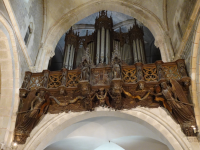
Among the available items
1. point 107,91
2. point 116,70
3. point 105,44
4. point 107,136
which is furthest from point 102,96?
point 105,44

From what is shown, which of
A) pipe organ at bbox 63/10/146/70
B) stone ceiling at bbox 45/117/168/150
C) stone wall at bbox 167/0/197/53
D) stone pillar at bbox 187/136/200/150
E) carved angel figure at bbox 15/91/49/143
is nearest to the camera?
stone pillar at bbox 187/136/200/150

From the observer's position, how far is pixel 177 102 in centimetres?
465

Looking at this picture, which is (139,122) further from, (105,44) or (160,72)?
(105,44)

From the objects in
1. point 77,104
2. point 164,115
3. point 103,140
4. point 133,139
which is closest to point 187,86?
point 164,115

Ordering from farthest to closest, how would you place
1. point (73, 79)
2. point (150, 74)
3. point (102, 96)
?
point (73, 79) < point (150, 74) < point (102, 96)

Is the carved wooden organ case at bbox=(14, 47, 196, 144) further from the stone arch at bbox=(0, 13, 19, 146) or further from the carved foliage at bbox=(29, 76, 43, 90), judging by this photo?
the stone arch at bbox=(0, 13, 19, 146)

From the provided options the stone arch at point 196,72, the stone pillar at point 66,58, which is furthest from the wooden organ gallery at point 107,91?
the stone pillar at point 66,58

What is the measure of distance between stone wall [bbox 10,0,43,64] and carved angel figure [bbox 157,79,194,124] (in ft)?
14.3

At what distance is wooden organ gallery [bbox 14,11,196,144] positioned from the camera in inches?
187

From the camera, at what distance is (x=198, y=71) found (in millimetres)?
4574

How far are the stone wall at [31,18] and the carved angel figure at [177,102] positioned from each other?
14.3 feet

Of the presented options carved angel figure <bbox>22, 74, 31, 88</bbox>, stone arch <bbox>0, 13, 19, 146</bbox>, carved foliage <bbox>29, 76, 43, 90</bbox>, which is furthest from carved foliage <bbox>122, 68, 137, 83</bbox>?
stone arch <bbox>0, 13, 19, 146</bbox>

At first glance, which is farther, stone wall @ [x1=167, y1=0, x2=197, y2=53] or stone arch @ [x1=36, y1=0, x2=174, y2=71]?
stone arch @ [x1=36, y1=0, x2=174, y2=71]

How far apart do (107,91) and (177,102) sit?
1.73 meters
